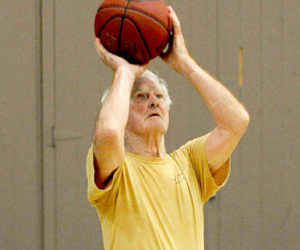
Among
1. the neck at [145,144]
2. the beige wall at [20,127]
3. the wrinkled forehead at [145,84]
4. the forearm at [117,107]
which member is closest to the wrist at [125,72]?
the forearm at [117,107]

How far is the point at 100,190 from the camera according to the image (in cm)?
282

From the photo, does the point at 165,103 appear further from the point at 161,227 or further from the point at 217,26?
the point at 217,26

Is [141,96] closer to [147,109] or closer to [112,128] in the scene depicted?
[147,109]

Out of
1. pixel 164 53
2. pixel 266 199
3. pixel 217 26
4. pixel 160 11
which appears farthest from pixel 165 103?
pixel 266 199

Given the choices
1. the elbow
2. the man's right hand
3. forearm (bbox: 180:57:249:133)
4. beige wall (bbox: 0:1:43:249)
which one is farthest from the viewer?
beige wall (bbox: 0:1:43:249)

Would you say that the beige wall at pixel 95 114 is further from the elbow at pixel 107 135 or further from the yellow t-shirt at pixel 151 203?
the elbow at pixel 107 135

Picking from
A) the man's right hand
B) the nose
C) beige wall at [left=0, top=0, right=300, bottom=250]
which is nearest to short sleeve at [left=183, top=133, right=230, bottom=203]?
the nose

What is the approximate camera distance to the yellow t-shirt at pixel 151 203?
9.60 ft

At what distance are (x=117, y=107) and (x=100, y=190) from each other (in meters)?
0.39

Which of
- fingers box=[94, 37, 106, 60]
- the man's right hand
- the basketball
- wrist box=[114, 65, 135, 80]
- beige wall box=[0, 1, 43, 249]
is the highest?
the basketball

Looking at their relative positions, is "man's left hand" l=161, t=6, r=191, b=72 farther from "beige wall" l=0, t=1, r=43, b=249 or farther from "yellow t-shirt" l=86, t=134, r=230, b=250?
"beige wall" l=0, t=1, r=43, b=249

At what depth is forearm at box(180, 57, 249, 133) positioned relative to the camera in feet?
10.4

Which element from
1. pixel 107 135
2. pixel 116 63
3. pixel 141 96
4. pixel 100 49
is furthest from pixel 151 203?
pixel 100 49

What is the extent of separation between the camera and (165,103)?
10.9ft
